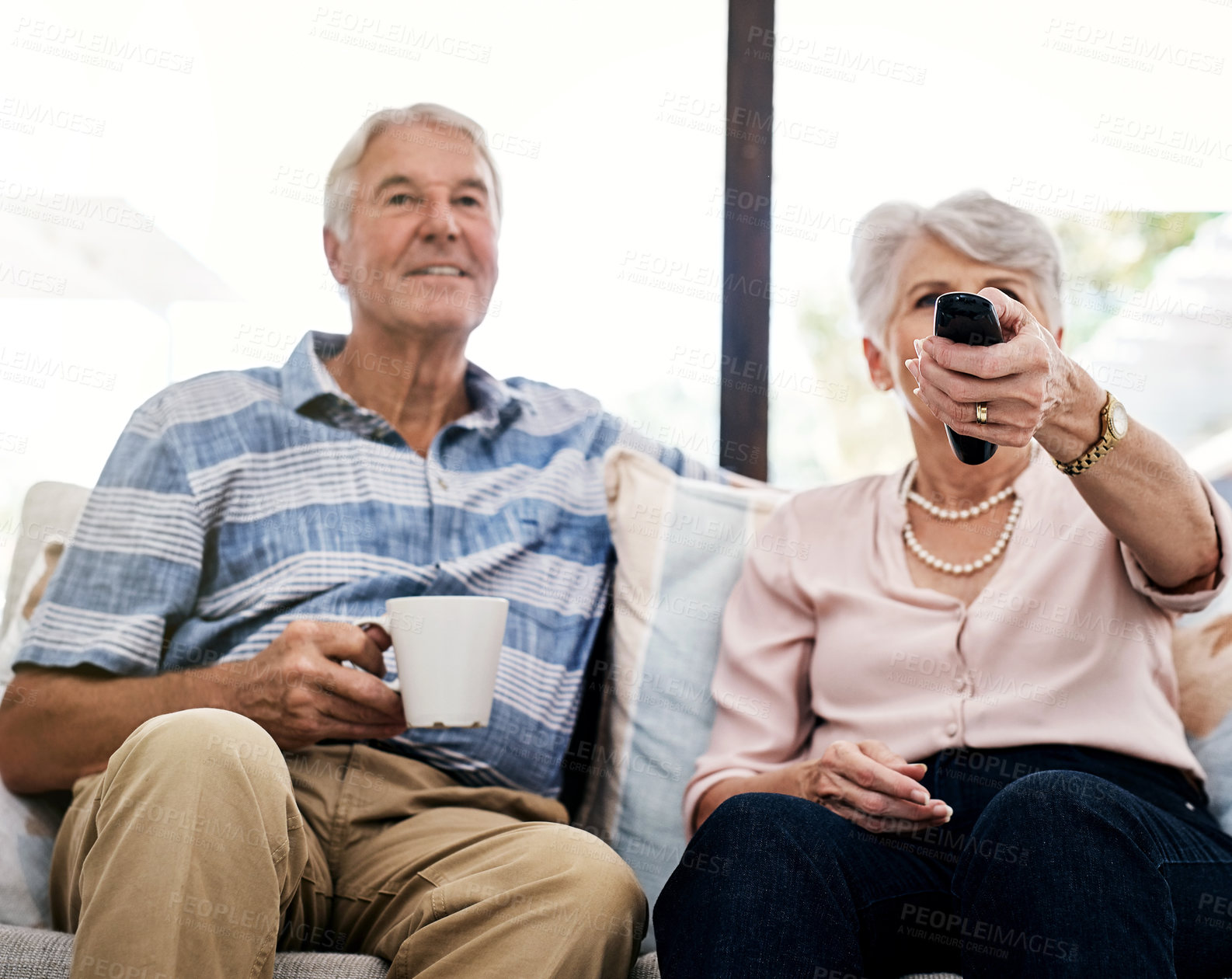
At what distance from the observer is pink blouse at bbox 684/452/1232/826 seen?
3.35 ft

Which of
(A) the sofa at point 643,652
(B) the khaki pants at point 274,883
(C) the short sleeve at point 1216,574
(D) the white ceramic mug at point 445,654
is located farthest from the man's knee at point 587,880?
(C) the short sleeve at point 1216,574

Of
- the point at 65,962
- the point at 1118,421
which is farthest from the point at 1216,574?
the point at 65,962

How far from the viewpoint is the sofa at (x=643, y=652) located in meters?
1.18

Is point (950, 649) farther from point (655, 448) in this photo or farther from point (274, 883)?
point (274, 883)

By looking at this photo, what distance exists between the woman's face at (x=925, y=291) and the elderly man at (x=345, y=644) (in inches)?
15.4

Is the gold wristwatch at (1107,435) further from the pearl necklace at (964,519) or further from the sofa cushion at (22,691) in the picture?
the sofa cushion at (22,691)

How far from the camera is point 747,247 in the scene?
1.78 m

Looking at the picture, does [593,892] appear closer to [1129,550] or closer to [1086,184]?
[1129,550]

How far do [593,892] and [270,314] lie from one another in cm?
129

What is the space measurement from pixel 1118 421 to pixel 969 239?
1.31 feet

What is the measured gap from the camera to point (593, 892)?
2.80ft

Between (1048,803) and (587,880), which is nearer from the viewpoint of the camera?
(1048,803)

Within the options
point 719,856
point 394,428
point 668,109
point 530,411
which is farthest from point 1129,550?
point 668,109

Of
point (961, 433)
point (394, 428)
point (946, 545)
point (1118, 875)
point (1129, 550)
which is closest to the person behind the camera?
point (1118, 875)
